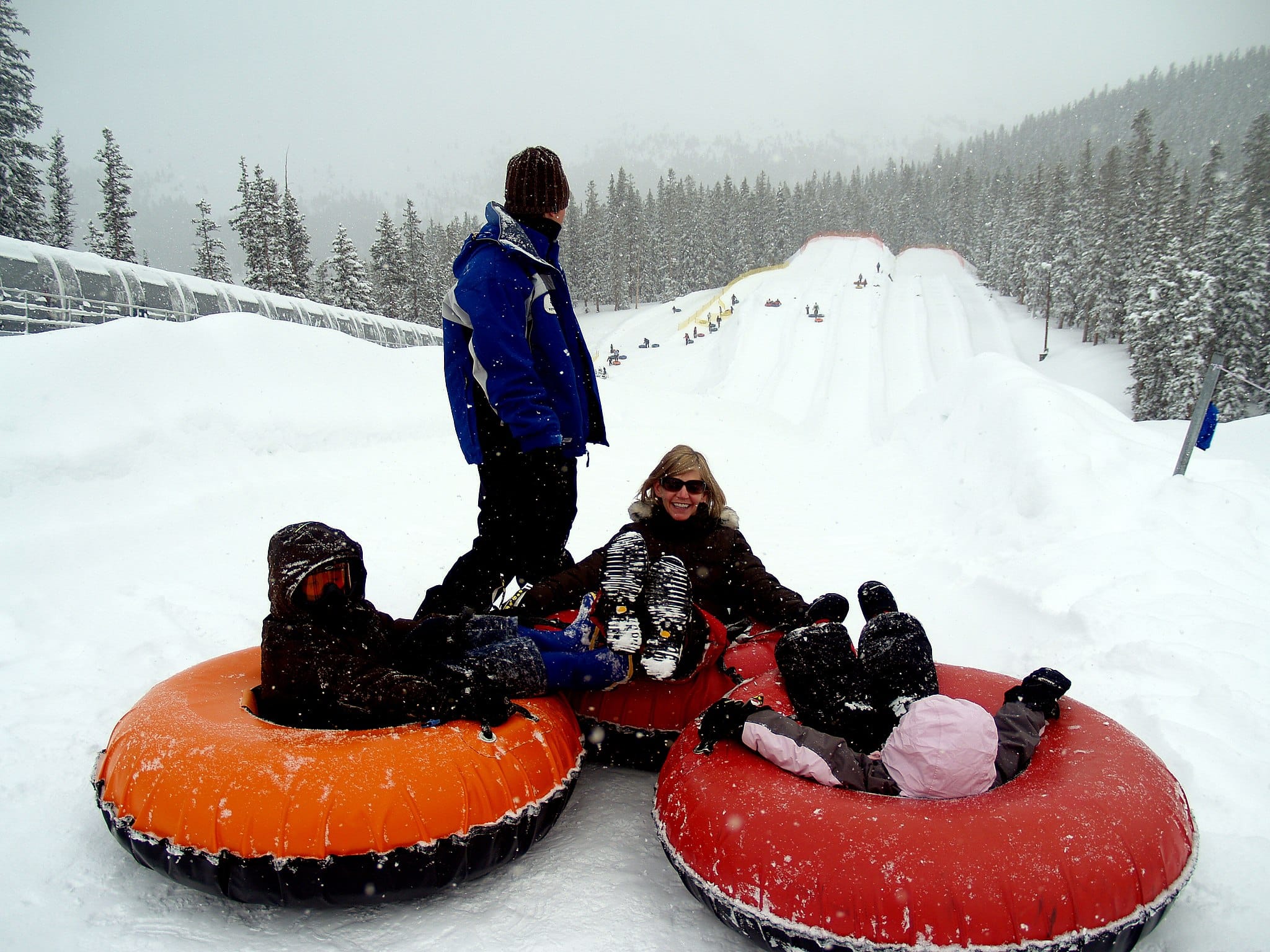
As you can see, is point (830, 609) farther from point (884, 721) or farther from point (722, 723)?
point (722, 723)

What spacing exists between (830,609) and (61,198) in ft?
150

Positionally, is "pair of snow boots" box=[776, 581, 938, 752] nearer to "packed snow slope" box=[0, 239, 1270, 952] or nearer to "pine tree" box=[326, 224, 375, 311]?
"packed snow slope" box=[0, 239, 1270, 952]

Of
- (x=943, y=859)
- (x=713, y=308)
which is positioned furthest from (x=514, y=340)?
(x=713, y=308)

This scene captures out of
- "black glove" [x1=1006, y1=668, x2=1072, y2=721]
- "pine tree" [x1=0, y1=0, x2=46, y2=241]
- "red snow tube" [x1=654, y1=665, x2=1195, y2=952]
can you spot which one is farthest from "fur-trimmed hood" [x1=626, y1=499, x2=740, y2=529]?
"pine tree" [x1=0, y1=0, x2=46, y2=241]

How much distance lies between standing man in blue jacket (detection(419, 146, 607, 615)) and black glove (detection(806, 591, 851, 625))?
45.5 inches

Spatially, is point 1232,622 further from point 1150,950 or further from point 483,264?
point 483,264

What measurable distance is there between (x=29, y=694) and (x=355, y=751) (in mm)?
2023

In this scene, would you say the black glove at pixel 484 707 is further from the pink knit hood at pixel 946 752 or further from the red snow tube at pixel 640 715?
the pink knit hood at pixel 946 752

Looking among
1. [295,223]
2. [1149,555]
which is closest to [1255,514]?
[1149,555]

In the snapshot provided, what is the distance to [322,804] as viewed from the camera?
1.88m

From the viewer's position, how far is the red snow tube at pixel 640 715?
276cm

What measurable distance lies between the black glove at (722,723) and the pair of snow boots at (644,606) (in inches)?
14.5

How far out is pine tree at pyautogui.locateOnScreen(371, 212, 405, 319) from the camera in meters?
42.3

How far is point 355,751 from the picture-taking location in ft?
6.62
